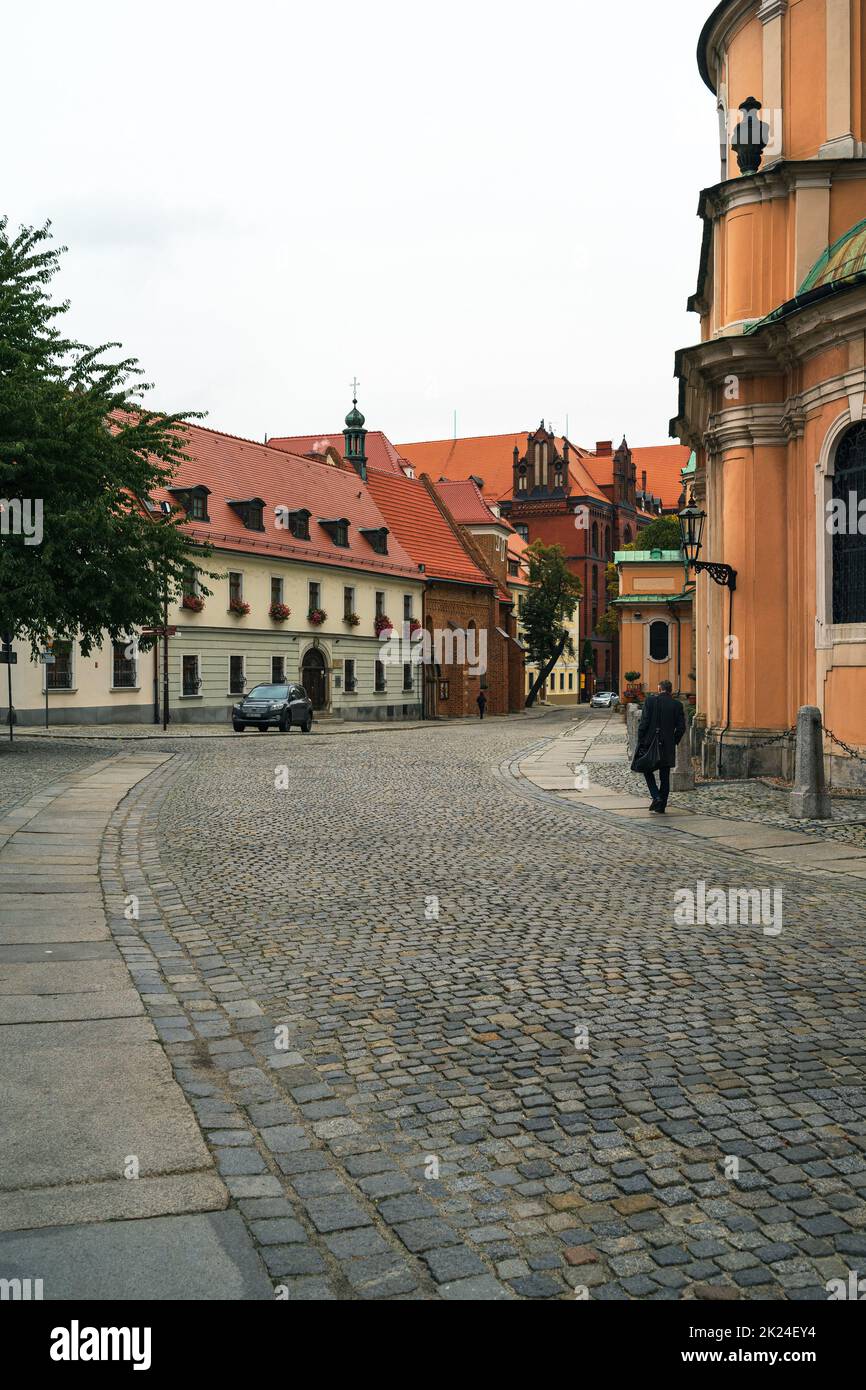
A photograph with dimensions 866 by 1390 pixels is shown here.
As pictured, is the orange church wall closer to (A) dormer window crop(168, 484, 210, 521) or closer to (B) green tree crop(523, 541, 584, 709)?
(A) dormer window crop(168, 484, 210, 521)

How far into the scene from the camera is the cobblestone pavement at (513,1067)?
12.0ft

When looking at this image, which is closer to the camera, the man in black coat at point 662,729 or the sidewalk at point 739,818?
the sidewalk at point 739,818

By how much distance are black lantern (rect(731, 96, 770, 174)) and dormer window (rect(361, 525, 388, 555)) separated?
3851cm

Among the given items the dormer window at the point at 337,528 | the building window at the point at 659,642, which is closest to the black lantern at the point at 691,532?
the building window at the point at 659,642

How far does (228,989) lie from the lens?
6.65 meters

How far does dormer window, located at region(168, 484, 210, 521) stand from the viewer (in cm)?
4544

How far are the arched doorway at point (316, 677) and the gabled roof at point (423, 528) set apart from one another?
10.6 m

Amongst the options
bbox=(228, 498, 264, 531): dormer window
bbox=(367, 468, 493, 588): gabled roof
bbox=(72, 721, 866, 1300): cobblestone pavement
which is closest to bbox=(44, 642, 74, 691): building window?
bbox=(228, 498, 264, 531): dormer window

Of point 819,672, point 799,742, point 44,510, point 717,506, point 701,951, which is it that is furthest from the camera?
point 44,510

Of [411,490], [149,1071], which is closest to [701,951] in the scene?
[149,1071]

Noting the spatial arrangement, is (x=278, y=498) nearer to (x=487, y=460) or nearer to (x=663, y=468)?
(x=487, y=460)

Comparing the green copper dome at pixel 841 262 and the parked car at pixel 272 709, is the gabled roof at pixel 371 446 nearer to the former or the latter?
the parked car at pixel 272 709

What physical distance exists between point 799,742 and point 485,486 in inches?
3928

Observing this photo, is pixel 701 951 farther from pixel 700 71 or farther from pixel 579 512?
pixel 579 512
